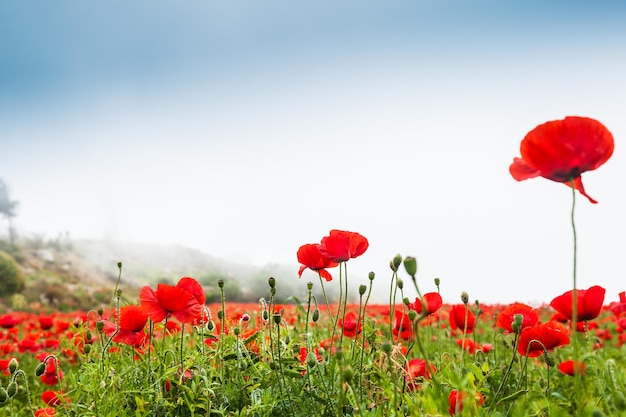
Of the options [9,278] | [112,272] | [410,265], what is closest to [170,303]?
[410,265]

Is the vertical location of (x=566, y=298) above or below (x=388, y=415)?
above

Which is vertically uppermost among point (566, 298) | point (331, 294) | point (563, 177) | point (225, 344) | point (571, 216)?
point (563, 177)

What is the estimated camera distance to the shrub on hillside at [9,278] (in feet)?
58.4

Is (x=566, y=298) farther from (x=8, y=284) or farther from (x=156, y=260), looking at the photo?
(x=156, y=260)

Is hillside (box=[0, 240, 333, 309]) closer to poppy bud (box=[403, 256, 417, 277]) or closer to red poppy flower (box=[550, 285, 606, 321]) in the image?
red poppy flower (box=[550, 285, 606, 321])

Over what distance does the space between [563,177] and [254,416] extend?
4.16 ft

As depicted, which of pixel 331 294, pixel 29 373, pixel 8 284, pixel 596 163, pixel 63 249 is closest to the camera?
pixel 596 163

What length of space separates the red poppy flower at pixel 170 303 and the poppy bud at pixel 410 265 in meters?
1.05

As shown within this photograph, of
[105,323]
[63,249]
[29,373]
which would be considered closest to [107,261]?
[63,249]

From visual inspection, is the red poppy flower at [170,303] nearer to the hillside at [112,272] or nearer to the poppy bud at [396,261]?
the poppy bud at [396,261]

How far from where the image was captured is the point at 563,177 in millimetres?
1284

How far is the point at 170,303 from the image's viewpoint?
187 cm

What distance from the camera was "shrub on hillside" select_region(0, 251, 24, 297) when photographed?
17.8m

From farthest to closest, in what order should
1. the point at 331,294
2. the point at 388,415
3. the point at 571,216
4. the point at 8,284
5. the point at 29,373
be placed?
the point at 331,294 < the point at 8,284 < the point at 29,373 < the point at 388,415 < the point at 571,216
